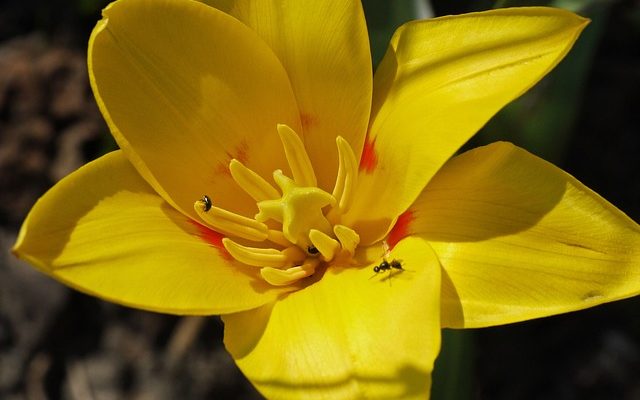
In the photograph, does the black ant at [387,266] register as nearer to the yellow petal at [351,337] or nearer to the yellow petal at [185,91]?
the yellow petal at [351,337]

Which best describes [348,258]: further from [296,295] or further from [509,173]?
[509,173]

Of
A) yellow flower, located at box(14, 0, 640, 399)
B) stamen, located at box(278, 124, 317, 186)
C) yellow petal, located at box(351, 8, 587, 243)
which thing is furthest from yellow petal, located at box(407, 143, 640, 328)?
stamen, located at box(278, 124, 317, 186)

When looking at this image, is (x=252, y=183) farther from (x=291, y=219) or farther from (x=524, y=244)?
(x=524, y=244)

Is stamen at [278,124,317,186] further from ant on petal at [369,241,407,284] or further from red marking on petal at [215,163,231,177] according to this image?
ant on petal at [369,241,407,284]

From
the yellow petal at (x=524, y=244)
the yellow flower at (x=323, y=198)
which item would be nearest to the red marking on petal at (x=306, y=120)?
the yellow flower at (x=323, y=198)

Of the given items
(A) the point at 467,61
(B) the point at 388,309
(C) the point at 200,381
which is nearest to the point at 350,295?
(B) the point at 388,309

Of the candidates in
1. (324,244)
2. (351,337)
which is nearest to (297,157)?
(324,244)
